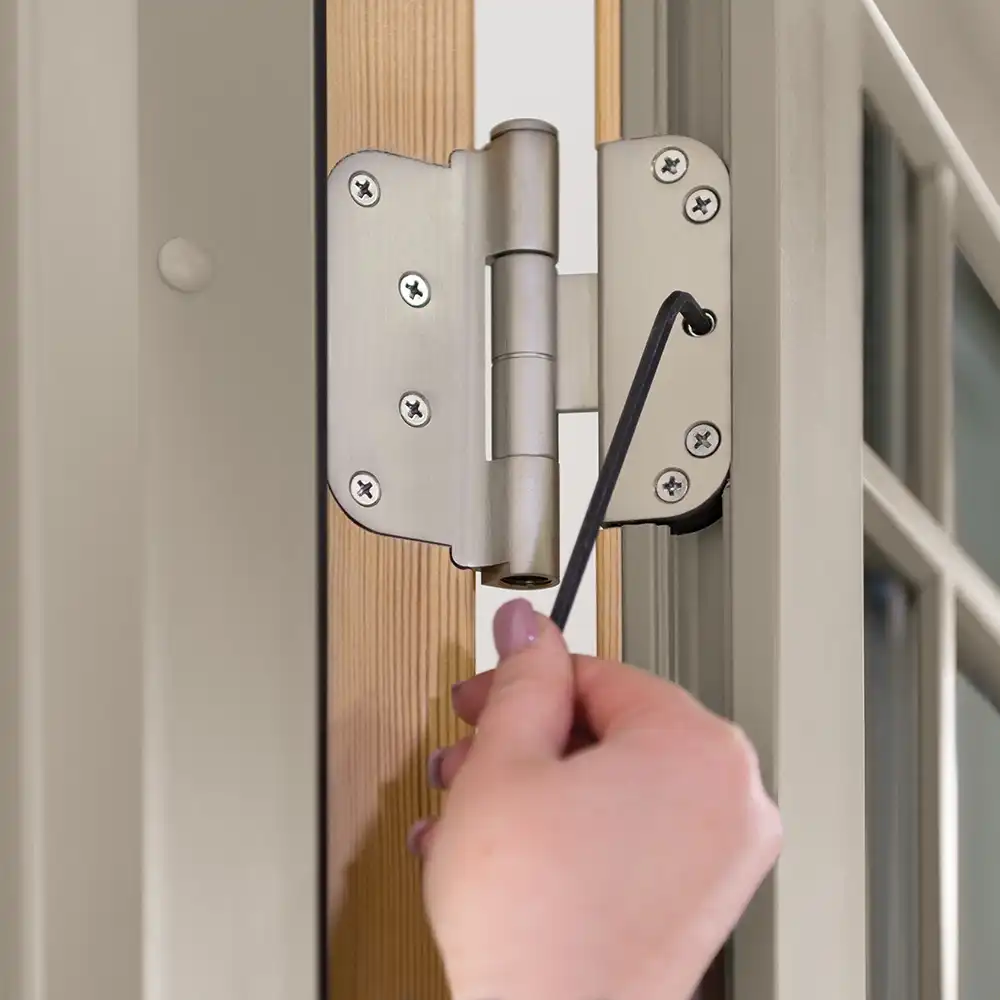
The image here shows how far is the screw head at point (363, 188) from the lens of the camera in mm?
408

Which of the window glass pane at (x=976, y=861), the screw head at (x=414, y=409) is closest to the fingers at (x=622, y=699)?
the screw head at (x=414, y=409)

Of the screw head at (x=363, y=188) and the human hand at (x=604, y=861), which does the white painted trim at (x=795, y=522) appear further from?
the screw head at (x=363, y=188)

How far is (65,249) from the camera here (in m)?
0.33

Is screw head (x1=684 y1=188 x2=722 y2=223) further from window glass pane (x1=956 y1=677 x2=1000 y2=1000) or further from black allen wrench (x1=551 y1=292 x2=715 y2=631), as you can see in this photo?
window glass pane (x1=956 y1=677 x2=1000 y2=1000)

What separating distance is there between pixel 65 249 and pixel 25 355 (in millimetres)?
36

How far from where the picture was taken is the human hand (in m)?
0.32

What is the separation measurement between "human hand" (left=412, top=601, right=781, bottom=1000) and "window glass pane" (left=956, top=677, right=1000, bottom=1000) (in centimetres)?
23

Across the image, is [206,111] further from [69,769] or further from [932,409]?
[932,409]

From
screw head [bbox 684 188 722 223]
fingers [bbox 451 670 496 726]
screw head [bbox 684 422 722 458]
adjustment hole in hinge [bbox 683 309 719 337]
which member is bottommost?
fingers [bbox 451 670 496 726]

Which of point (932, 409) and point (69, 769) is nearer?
point (69, 769)

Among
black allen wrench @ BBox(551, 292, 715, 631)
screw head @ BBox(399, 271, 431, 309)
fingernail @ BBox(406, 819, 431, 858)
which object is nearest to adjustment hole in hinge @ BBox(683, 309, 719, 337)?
black allen wrench @ BBox(551, 292, 715, 631)

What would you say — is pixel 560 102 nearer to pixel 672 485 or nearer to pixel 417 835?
pixel 672 485

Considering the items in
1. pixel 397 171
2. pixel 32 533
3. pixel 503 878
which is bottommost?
pixel 503 878

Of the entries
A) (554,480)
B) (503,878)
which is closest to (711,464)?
(554,480)
